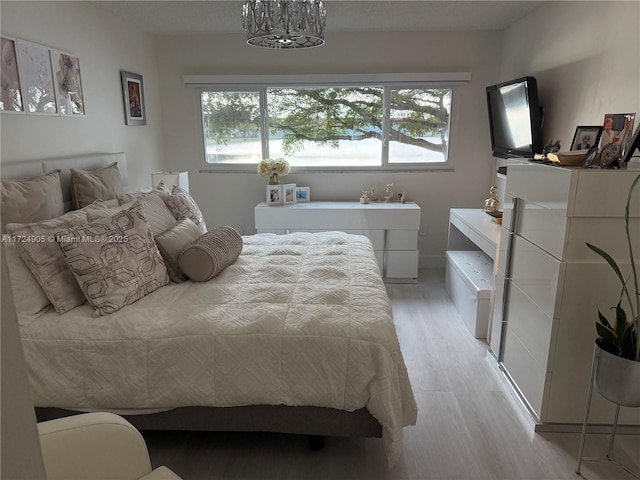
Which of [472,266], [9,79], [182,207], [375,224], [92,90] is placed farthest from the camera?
[375,224]

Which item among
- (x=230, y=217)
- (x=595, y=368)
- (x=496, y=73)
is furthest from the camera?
(x=230, y=217)

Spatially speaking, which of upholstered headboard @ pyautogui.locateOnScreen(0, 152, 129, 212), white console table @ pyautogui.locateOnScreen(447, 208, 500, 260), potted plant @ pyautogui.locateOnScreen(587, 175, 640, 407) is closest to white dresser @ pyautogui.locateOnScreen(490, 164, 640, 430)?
potted plant @ pyautogui.locateOnScreen(587, 175, 640, 407)

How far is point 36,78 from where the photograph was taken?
8.94 feet

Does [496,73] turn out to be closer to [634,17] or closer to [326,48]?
[326,48]

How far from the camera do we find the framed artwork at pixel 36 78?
8.57 ft

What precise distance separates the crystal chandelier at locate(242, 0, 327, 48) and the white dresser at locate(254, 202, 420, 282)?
226 cm

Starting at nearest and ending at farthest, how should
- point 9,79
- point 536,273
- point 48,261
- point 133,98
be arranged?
point 48,261 → point 536,273 → point 9,79 → point 133,98

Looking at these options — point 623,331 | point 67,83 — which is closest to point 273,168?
point 67,83

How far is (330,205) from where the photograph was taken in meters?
4.45

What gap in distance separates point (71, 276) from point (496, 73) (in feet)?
13.4

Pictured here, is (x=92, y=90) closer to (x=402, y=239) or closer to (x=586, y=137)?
(x=402, y=239)

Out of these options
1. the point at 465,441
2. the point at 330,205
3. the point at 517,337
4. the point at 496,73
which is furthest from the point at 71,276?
the point at 496,73

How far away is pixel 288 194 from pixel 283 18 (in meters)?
2.52

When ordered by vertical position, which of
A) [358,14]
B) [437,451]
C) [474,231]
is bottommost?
[437,451]
